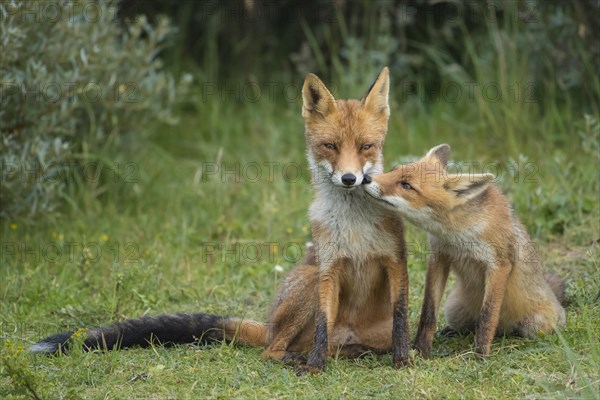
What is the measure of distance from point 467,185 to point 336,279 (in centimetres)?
115

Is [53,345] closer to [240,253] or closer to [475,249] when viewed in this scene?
[240,253]

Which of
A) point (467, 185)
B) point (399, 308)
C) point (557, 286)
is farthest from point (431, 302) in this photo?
point (557, 286)

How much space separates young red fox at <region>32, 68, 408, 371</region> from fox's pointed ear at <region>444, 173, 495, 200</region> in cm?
51

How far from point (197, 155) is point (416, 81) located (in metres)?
3.42

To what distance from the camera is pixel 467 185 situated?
233 inches

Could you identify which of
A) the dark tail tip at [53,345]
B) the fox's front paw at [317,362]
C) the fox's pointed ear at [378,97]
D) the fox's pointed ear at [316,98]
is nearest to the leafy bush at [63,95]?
Answer: the dark tail tip at [53,345]

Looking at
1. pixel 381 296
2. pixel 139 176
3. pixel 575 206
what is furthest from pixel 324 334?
pixel 139 176

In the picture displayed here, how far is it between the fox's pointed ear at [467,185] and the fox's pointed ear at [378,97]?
774mm

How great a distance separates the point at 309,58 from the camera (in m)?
12.5

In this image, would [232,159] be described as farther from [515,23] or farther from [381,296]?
[381,296]

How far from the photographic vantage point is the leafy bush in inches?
343

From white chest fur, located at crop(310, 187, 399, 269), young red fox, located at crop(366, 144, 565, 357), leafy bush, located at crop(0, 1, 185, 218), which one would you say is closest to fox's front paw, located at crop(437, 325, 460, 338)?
young red fox, located at crop(366, 144, 565, 357)

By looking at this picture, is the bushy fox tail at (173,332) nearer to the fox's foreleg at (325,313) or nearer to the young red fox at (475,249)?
the fox's foreleg at (325,313)

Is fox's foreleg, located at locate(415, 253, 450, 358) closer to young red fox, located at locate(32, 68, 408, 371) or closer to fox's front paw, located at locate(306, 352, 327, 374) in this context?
young red fox, located at locate(32, 68, 408, 371)
